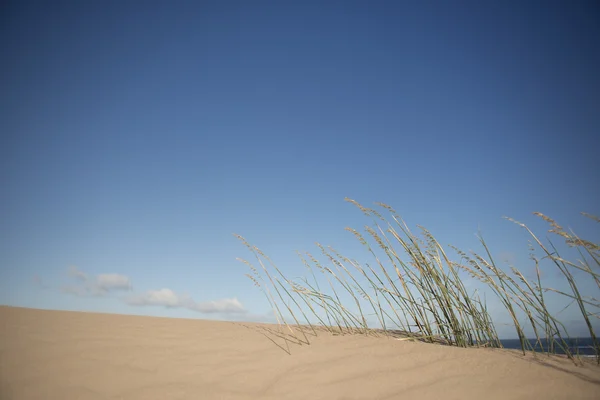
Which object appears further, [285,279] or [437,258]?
[285,279]

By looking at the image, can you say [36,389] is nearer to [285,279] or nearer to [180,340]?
[180,340]

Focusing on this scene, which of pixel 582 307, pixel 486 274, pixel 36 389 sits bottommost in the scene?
pixel 36 389

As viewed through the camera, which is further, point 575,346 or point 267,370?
point 267,370

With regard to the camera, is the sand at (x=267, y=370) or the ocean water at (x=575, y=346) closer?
the sand at (x=267, y=370)

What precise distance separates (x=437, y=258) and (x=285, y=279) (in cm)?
139

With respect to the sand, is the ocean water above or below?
above

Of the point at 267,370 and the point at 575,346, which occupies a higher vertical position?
the point at 575,346

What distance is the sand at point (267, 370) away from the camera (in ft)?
5.83

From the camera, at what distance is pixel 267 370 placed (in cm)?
224

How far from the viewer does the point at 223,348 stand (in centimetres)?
278

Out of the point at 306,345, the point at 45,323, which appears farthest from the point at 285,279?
the point at 45,323

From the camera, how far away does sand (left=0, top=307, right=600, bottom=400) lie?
1777 millimetres

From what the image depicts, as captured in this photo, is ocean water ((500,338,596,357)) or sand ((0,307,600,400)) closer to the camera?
sand ((0,307,600,400))

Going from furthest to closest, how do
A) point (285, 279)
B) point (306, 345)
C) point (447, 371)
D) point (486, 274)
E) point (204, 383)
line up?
point (285, 279) < point (306, 345) < point (486, 274) < point (204, 383) < point (447, 371)
